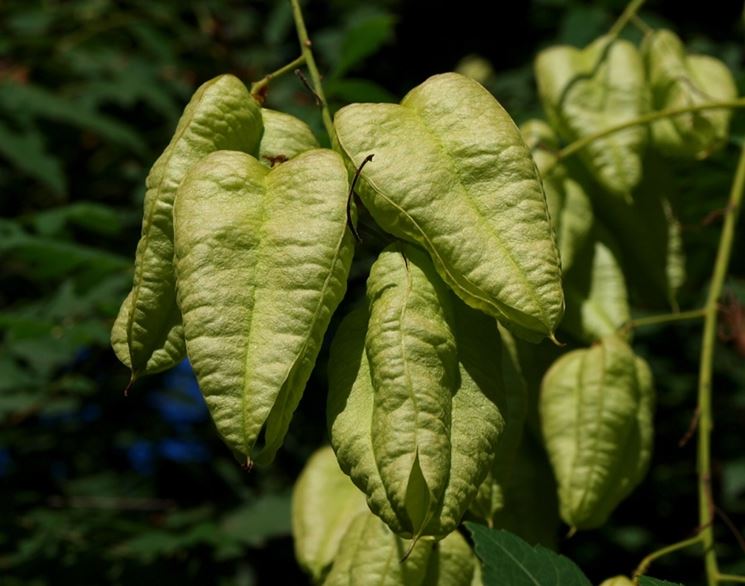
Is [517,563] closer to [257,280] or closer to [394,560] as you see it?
[394,560]

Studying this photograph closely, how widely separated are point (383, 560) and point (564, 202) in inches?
31.6

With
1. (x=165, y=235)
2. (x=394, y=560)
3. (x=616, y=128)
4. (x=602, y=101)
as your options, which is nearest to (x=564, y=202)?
(x=616, y=128)

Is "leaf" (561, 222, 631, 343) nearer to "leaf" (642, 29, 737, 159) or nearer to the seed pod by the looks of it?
"leaf" (642, 29, 737, 159)

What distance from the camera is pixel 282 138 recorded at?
54.4 inches

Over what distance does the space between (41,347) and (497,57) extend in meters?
2.38

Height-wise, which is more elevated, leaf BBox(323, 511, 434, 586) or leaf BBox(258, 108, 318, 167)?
leaf BBox(258, 108, 318, 167)

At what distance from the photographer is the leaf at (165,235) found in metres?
1.25

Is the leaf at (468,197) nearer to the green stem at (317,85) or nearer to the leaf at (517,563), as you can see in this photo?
the green stem at (317,85)

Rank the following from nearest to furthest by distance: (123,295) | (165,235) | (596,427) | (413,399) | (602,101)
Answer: (413,399), (165,235), (596,427), (602,101), (123,295)

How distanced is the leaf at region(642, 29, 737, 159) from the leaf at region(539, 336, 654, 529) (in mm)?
559

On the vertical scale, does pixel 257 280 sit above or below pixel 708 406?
above

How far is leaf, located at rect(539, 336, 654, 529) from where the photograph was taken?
160 centimetres

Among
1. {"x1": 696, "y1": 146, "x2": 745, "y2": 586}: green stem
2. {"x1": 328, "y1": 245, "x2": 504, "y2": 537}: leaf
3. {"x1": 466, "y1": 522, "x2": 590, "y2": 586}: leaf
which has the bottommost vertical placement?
{"x1": 696, "y1": 146, "x2": 745, "y2": 586}: green stem

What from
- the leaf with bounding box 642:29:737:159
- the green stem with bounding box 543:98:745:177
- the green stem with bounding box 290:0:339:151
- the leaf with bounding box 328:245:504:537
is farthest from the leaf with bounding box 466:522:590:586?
the leaf with bounding box 642:29:737:159
